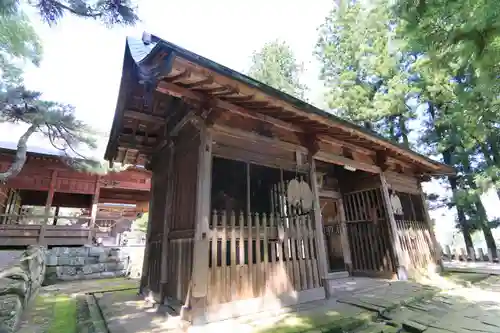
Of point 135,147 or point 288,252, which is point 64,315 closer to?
point 135,147

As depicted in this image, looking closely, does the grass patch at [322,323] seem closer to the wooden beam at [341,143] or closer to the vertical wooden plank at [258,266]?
the vertical wooden plank at [258,266]

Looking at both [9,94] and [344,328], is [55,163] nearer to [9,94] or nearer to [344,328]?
[9,94]

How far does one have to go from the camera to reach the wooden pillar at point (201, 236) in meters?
3.28

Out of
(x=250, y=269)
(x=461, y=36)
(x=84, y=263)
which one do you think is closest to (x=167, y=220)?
(x=250, y=269)

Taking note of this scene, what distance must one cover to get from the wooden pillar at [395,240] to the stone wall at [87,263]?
9257 mm

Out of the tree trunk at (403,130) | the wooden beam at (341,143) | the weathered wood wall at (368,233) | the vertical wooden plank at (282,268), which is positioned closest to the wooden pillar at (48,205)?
the vertical wooden plank at (282,268)

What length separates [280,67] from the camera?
2189 centimetres

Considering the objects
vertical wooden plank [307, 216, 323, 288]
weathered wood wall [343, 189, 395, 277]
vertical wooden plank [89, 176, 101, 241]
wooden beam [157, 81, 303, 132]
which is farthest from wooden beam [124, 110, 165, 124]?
vertical wooden plank [89, 176, 101, 241]

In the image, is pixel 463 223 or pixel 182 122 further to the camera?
pixel 463 223

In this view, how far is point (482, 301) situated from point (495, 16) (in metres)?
5.44

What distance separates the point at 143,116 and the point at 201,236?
10.2 ft

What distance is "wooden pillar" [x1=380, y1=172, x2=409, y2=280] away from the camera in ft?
21.1

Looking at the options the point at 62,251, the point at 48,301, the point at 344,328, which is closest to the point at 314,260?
the point at 344,328

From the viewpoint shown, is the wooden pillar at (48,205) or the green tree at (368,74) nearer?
the wooden pillar at (48,205)
